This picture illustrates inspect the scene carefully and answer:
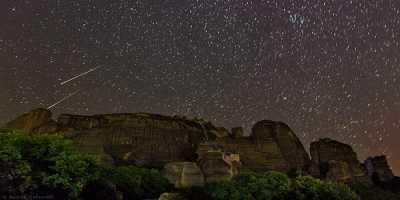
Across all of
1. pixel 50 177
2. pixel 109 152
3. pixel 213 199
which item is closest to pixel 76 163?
pixel 50 177

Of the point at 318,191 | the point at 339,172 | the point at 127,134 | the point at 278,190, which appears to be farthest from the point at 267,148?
the point at 278,190

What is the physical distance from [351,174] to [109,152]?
58.5 meters

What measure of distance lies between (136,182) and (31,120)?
59.5 metres

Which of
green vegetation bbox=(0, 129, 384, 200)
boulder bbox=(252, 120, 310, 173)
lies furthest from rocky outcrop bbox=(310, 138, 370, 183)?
green vegetation bbox=(0, 129, 384, 200)

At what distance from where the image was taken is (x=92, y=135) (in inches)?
3799

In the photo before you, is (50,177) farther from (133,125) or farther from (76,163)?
(133,125)

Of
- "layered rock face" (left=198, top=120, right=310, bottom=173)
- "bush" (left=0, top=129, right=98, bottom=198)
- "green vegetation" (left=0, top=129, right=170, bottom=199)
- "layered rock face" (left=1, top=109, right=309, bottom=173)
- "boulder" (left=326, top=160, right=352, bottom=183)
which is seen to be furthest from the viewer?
"layered rock face" (left=198, top=120, right=310, bottom=173)

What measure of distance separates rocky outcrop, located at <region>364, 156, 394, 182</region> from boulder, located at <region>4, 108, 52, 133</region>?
304 ft

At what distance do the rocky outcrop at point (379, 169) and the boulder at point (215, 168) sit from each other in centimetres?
5870

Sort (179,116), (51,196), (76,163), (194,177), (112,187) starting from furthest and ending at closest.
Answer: (179,116)
(194,177)
(112,187)
(76,163)
(51,196)

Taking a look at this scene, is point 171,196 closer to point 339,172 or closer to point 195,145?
point 195,145

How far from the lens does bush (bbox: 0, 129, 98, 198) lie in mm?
37531

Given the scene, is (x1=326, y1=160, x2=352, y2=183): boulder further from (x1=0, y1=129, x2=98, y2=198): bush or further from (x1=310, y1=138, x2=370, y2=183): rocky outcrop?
(x1=0, y1=129, x2=98, y2=198): bush

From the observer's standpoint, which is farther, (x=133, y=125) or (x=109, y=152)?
(x=133, y=125)
